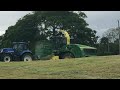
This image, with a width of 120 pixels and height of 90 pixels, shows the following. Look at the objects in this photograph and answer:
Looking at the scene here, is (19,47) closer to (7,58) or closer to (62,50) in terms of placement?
(7,58)

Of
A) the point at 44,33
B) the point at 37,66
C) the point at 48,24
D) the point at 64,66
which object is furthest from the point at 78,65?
the point at 48,24

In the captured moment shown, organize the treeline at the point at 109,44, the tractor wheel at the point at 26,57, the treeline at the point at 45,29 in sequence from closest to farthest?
the tractor wheel at the point at 26,57 → the treeline at the point at 109,44 → the treeline at the point at 45,29

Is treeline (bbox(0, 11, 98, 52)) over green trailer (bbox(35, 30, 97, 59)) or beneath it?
over

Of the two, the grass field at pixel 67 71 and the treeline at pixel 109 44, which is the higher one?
the treeline at pixel 109 44

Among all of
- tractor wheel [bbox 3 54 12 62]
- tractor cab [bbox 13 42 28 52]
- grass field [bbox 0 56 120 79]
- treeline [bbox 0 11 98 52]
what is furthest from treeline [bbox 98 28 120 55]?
grass field [bbox 0 56 120 79]

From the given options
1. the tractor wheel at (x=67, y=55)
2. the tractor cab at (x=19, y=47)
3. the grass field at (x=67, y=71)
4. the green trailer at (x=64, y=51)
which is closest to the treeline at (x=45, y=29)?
the green trailer at (x=64, y=51)

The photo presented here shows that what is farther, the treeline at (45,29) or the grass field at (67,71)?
the treeline at (45,29)

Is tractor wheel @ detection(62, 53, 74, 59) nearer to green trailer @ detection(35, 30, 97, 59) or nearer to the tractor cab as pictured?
green trailer @ detection(35, 30, 97, 59)

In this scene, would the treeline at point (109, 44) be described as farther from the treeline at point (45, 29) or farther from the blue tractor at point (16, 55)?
the blue tractor at point (16, 55)

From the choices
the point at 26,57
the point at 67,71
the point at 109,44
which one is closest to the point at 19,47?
the point at 26,57

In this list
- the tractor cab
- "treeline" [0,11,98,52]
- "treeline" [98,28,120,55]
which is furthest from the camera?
"treeline" [0,11,98,52]
